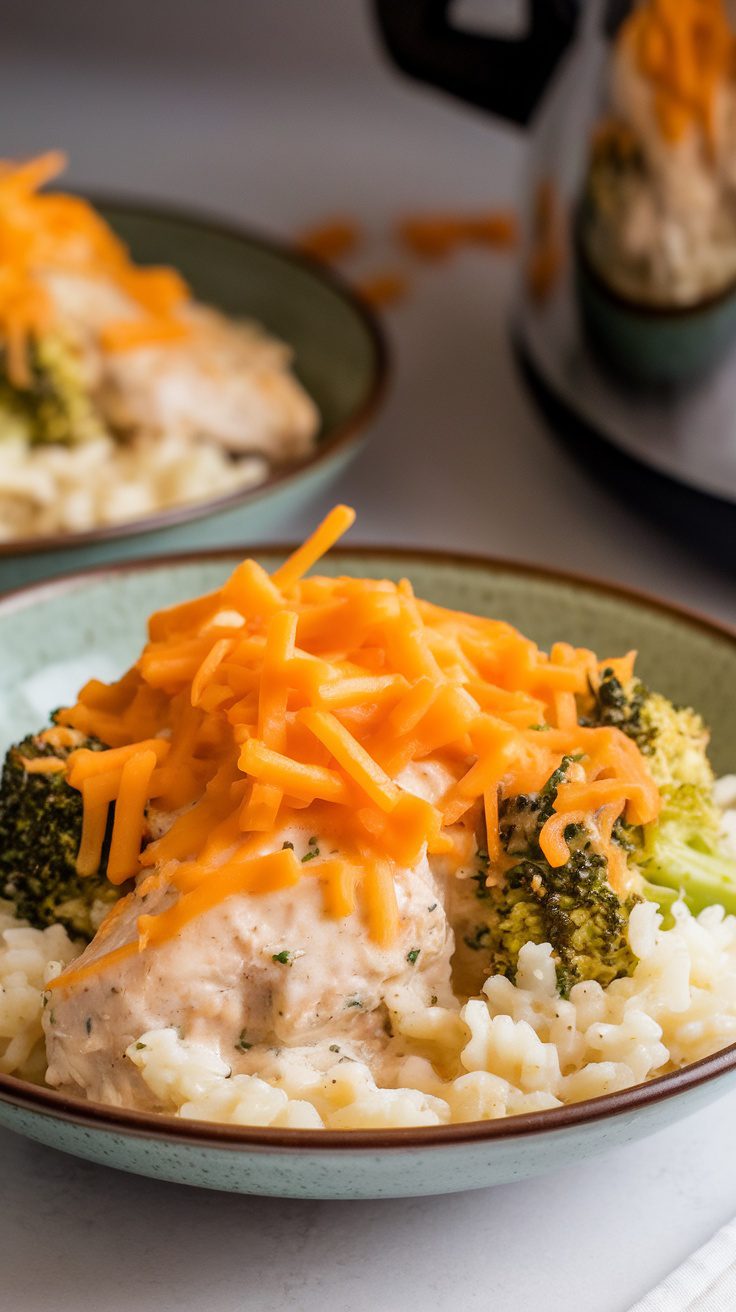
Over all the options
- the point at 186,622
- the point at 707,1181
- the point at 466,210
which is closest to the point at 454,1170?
the point at 707,1181

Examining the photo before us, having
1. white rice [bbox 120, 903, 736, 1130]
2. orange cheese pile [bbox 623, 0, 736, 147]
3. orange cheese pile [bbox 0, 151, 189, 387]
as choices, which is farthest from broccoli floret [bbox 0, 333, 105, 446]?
white rice [bbox 120, 903, 736, 1130]

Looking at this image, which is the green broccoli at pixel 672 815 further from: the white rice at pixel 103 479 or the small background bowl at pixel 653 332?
the white rice at pixel 103 479

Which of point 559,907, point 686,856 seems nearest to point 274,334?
point 686,856

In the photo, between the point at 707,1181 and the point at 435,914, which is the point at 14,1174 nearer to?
the point at 435,914

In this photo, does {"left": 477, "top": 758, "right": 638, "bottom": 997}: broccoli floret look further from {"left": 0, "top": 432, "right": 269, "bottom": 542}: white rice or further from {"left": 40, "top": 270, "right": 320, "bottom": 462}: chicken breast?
{"left": 40, "top": 270, "right": 320, "bottom": 462}: chicken breast

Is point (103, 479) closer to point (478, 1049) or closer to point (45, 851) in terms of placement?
point (45, 851)

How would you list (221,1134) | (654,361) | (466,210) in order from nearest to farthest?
(221,1134), (654,361), (466,210)

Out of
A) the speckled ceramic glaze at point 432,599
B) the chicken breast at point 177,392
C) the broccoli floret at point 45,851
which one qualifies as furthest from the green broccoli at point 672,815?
the chicken breast at point 177,392
